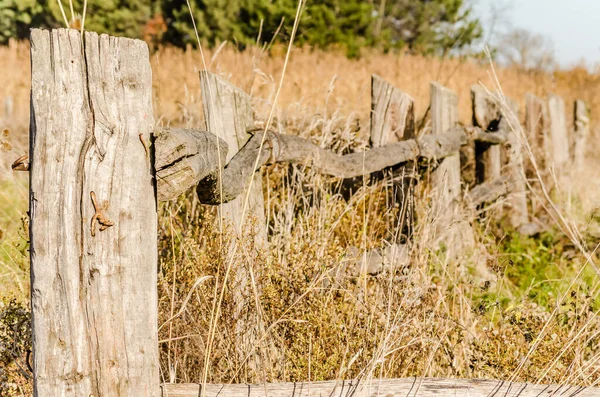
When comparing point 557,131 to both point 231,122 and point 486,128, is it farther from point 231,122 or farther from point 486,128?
point 231,122

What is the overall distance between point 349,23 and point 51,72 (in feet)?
51.0

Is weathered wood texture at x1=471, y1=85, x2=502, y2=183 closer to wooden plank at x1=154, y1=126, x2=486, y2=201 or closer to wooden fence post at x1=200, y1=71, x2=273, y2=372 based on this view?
wooden plank at x1=154, y1=126, x2=486, y2=201

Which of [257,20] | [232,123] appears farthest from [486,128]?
[257,20]

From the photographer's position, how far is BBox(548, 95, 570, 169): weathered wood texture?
23.2 feet

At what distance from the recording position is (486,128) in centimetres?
595

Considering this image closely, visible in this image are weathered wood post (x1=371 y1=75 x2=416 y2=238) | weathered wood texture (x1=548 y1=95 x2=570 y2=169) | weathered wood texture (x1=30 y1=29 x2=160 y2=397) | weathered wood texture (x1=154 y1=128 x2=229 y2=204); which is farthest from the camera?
weathered wood texture (x1=548 y1=95 x2=570 y2=169)

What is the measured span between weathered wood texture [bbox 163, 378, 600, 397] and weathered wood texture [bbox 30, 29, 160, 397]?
33 cm

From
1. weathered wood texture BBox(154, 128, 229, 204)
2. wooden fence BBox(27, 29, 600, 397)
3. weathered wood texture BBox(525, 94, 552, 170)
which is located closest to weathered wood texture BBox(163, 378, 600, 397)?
wooden fence BBox(27, 29, 600, 397)

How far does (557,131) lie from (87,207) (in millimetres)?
6611

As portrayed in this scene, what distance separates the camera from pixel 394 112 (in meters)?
4.63

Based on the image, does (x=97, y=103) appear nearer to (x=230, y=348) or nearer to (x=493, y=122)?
(x=230, y=348)

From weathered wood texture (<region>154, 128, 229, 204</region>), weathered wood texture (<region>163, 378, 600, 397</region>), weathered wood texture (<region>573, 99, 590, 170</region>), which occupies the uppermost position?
weathered wood texture (<region>154, 128, 229, 204</region>)

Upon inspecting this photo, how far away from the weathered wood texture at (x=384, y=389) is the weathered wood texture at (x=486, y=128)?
12.7 ft

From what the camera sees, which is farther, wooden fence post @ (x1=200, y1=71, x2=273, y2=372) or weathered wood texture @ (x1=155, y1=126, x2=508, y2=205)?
wooden fence post @ (x1=200, y1=71, x2=273, y2=372)
